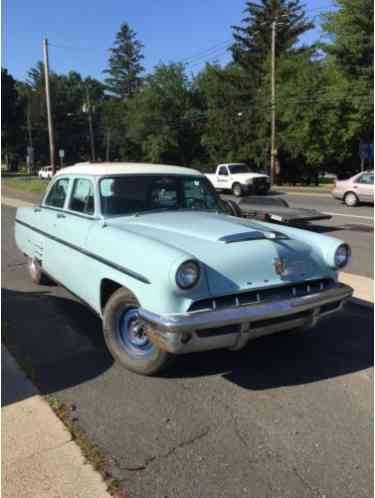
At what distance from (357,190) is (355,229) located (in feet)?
22.1

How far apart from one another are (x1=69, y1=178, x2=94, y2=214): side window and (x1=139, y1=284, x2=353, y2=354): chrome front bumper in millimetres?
1652

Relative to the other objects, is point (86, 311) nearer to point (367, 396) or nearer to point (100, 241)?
point (100, 241)

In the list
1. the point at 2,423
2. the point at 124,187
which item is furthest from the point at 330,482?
the point at 124,187

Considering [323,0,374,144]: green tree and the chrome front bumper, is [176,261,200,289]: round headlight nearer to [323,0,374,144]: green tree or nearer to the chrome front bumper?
the chrome front bumper

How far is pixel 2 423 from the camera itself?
310 cm

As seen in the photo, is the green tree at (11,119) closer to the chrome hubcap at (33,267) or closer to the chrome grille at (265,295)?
the chrome hubcap at (33,267)

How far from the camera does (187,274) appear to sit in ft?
10.6

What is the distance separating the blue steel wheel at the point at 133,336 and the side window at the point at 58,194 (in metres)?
1.95

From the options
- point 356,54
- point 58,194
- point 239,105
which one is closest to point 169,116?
point 239,105

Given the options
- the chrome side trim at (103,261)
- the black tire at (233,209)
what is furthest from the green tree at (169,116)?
the chrome side trim at (103,261)

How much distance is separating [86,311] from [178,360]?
68.4 inches

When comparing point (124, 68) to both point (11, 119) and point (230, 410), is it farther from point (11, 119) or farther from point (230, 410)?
point (230, 410)

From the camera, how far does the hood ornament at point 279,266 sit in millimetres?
3613

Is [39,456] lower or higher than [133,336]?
lower
